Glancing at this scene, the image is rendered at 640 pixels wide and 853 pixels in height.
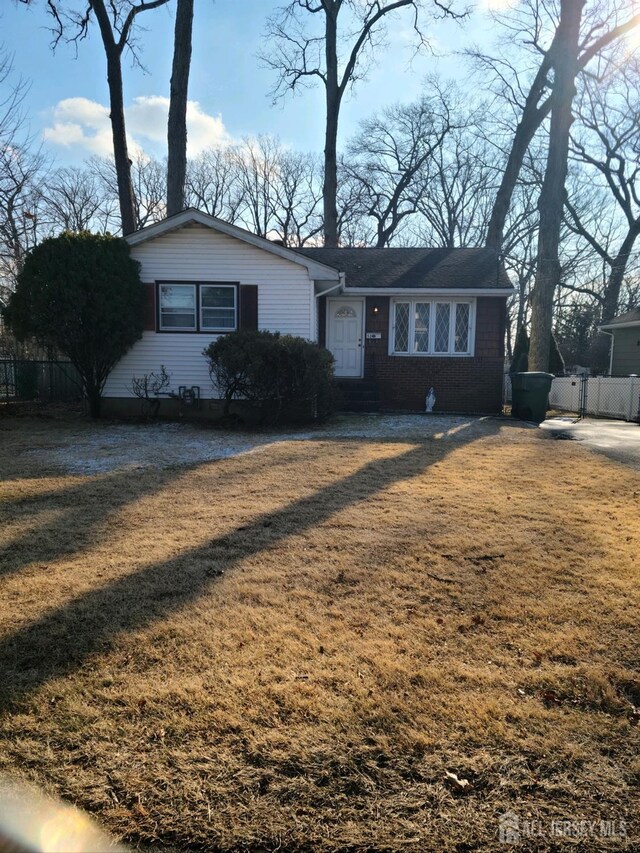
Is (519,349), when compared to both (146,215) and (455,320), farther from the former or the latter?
(146,215)

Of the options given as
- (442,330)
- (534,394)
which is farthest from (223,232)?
(534,394)

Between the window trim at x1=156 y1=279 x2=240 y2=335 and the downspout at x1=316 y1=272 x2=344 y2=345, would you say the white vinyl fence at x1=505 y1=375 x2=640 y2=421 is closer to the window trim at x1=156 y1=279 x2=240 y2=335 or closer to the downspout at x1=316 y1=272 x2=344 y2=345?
the downspout at x1=316 y1=272 x2=344 y2=345

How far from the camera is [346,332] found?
13805 millimetres

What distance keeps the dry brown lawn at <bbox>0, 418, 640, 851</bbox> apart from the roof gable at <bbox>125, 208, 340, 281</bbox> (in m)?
8.03

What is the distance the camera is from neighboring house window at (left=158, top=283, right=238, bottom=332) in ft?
38.8

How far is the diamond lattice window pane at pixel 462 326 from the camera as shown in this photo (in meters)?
13.6

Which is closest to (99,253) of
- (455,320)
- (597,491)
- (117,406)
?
(117,406)

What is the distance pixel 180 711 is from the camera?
2021 mm

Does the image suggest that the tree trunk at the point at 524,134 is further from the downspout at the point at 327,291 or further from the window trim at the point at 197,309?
the window trim at the point at 197,309

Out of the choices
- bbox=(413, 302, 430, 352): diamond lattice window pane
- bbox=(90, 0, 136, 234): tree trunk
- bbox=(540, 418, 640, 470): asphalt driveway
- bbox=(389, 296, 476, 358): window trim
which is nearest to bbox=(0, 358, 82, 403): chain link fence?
bbox=(90, 0, 136, 234): tree trunk

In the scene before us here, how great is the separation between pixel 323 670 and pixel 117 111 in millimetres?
18170

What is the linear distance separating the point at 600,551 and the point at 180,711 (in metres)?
3.13

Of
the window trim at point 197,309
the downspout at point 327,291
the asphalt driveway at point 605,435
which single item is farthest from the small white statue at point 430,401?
the window trim at point 197,309

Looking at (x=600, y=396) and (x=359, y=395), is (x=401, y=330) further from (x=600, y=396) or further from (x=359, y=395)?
(x=600, y=396)
